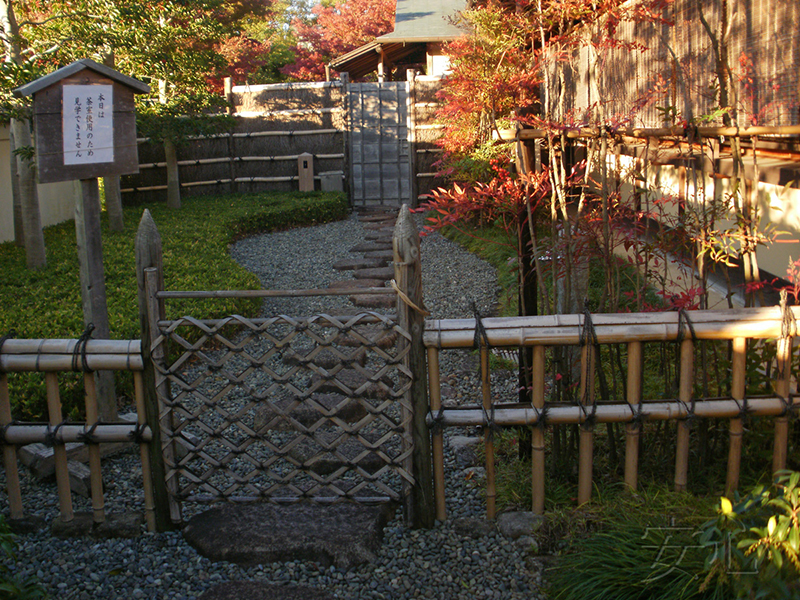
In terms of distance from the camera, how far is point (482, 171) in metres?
8.37

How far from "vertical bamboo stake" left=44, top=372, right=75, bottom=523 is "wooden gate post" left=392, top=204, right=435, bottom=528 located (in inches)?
55.0

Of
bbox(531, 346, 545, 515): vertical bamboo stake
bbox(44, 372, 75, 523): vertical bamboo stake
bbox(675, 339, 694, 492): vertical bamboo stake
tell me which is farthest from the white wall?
bbox(675, 339, 694, 492): vertical bamboo stake

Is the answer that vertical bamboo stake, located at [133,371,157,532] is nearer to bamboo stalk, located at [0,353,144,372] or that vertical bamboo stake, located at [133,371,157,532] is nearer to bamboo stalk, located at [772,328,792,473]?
bamboo stalk, located at [0,353,144,372]

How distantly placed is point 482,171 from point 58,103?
5.99 meters

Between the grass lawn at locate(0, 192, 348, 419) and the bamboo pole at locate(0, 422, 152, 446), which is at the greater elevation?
the grass lawn at locate(0, 192, 348, 419)

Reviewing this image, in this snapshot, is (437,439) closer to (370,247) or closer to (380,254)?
(380,254)

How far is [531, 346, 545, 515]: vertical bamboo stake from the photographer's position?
2.46 metres

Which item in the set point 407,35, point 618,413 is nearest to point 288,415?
point 618,413

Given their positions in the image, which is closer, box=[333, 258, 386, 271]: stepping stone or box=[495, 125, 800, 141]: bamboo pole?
box=[495, 125, 800, 141]: bamboo pole

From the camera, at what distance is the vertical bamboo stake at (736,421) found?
95.3 inches

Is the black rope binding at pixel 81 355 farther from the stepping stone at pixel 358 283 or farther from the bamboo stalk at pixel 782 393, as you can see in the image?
the stepping stone at pixel 358 283

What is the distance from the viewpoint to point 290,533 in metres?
2.51

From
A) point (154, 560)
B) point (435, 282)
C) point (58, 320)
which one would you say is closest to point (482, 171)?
point (435, 282)

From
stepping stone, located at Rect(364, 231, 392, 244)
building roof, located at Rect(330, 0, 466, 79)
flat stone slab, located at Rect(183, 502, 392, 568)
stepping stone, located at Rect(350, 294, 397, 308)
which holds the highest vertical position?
building roof, located at Rect(330, 0, 466, 79)
